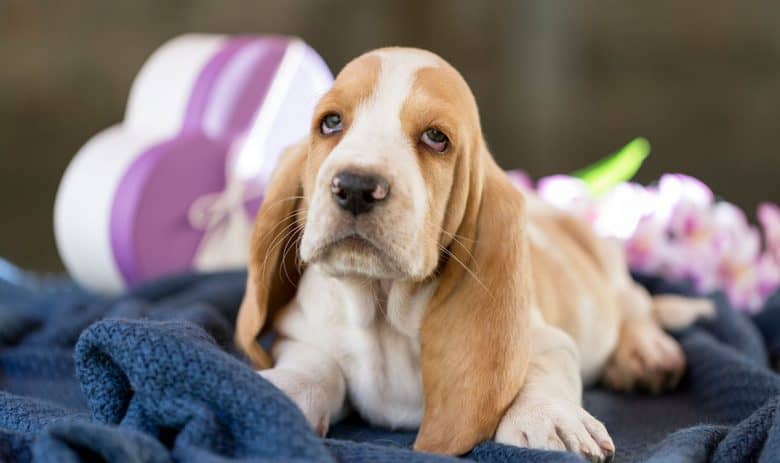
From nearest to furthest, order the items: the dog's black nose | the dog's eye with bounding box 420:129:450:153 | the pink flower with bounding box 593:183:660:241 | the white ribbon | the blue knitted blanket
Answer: the blue knitted blanket < the dog's black nose < the dog's eye with bounding box 420:129:450:153 < the white ribbon < the pink flower with bounding box 593:183:660:241

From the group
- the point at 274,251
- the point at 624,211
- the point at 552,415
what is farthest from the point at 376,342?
the point at 624,211

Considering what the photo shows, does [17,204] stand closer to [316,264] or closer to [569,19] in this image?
[569,19]

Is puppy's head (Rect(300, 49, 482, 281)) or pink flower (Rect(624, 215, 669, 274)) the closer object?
puppy's head (Rect(300, 49, 482, 281))

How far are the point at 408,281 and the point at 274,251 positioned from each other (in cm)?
29

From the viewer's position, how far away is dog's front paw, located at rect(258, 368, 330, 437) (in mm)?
1853

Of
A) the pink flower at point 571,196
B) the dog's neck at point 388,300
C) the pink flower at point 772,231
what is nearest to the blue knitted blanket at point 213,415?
the dog's neck at point 388,300

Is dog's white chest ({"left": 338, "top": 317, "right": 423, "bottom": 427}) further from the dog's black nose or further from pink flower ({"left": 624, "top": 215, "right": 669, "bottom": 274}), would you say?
pink flower ({"left": 624, "top": 215, "right": 669, "bottom": 274})

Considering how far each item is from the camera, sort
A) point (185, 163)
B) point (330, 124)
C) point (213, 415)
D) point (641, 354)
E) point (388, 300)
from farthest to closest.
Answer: point (185, 163), point (641, 354), point (388, 300), point (330, 124), point (213, 415)

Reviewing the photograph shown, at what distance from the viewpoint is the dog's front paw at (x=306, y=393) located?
6.08 feet

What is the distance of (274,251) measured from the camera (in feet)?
6.63

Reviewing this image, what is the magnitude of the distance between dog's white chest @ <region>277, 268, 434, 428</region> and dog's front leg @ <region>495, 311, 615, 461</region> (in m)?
0.22

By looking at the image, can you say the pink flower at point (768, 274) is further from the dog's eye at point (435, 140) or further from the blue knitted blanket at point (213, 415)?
the dog's eye at point (435, 140)

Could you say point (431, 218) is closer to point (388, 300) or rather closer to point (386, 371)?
point (388, 300)

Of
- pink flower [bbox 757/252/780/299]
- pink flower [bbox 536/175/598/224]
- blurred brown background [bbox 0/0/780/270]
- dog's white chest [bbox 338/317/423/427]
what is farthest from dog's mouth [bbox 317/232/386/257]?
blurred brown background [bbox 0/0/780/270]
